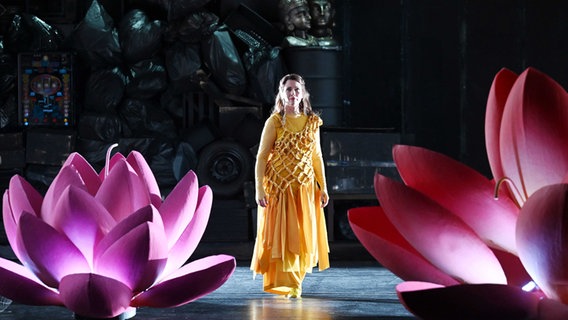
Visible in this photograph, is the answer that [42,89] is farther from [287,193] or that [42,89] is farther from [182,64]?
[287,193]

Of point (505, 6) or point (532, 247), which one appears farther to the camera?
point (505, 6)

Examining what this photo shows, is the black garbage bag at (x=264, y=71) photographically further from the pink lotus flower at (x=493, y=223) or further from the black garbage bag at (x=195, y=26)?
the pink lotus flower at (x=493, y=223)

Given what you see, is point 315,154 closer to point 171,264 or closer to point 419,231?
point 171,264

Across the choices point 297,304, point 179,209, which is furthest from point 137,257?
point 297,304

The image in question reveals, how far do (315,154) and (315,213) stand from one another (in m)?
0.28

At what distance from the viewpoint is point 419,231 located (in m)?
0.94

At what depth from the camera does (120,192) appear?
1.27 m

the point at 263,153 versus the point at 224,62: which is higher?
the point at 224,62

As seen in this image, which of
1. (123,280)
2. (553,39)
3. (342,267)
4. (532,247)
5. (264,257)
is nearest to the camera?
(532,247)

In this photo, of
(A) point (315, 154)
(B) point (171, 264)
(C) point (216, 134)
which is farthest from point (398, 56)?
(B) point (171, 264)

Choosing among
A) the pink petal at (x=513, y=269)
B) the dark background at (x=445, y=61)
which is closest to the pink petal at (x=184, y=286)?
the pink petal at (x=513, y=269)

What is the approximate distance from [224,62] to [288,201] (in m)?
2.62

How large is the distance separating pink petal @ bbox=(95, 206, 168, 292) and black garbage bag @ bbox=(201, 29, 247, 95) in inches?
224

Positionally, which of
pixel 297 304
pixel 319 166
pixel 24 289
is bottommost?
pixel 297 304
